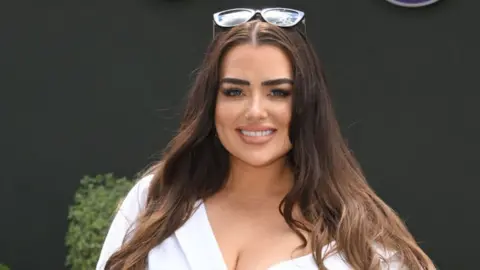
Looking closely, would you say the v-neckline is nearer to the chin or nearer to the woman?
the woman

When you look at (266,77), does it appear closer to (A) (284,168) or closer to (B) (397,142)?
(A) (284,168)

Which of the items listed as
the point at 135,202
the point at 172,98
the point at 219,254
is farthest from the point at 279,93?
the point at 172,98

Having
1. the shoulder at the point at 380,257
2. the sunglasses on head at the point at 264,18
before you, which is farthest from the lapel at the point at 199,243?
the sunglasses on head at the point at 264,18

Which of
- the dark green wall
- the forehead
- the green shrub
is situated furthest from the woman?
the dark green wall

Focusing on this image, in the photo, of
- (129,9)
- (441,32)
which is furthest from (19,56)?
(441,32)

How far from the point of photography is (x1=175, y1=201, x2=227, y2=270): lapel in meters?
2.29

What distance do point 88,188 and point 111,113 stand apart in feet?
1.65

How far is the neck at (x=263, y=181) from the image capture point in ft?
8.14

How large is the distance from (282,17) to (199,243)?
0.70m

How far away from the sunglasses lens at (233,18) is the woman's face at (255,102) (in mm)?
100

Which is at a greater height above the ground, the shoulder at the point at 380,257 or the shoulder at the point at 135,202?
the shoulder at the point at 135,202

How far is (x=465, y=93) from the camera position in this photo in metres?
4.71

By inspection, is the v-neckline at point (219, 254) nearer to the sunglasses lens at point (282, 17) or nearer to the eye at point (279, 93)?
the eye at point (279, 93)

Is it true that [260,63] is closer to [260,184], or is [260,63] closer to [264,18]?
[264,18]
